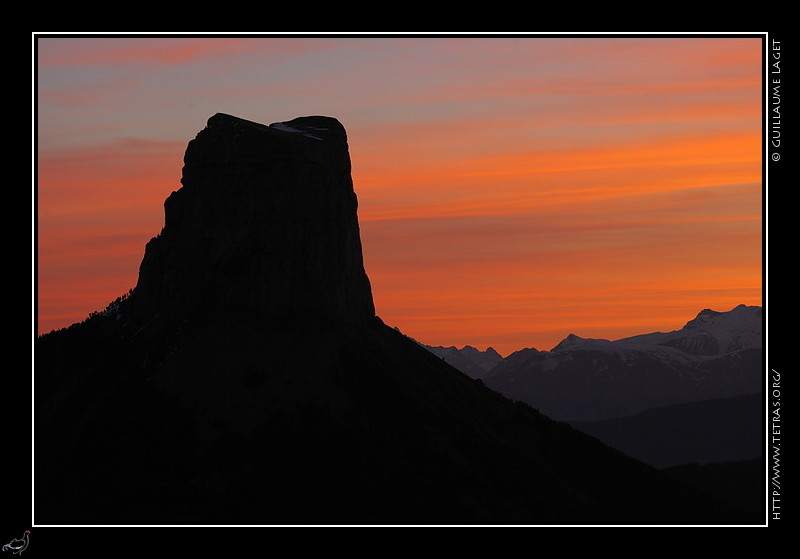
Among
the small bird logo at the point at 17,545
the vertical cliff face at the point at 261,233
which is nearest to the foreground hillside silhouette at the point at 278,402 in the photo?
the vertical cliff face at the point at 261,233

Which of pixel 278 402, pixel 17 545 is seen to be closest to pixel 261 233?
pixel 278 402

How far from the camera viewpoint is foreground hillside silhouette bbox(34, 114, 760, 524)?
129875 mm

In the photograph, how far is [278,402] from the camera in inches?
5408

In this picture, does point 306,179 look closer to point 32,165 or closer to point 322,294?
point 322,294

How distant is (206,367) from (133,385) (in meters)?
6.56

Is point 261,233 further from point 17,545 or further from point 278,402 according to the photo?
point 17,545

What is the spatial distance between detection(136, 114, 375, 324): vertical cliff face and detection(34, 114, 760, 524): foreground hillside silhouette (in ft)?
0.55

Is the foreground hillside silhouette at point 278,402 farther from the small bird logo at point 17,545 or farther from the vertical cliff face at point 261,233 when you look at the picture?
the small bird logo at point 17,545

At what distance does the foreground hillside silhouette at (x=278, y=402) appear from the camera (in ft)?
426

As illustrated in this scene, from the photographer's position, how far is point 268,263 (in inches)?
5817

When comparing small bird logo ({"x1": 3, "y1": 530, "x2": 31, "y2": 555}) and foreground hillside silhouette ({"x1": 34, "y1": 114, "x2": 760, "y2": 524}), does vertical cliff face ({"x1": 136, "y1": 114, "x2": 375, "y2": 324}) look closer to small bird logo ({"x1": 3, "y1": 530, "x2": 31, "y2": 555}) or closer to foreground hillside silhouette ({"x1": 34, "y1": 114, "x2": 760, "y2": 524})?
foreground hillside silhouette ({"x1": 34, "y1": 114, "x2": 760, "y2": 524})

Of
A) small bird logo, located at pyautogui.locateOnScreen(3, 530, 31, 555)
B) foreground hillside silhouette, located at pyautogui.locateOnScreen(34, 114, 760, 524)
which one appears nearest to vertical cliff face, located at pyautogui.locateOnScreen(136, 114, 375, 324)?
foreground hillside silhouette, located at pyautogui.locateOnScreen(34, 114, 760, 524)

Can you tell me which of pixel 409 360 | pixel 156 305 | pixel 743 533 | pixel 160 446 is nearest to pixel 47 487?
pixel 160 446

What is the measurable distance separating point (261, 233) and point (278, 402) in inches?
709
